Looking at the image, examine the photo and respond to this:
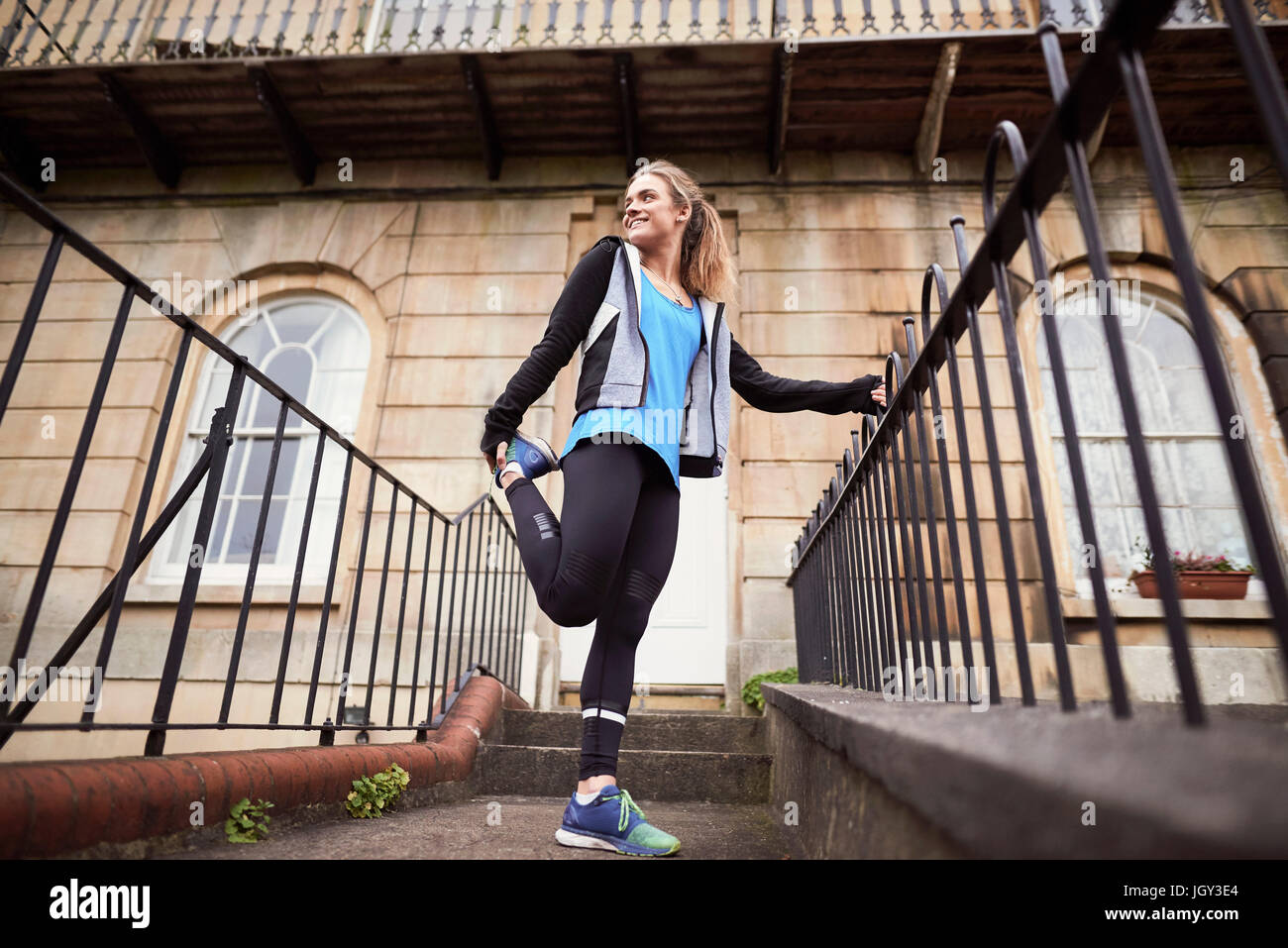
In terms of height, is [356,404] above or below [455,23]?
below

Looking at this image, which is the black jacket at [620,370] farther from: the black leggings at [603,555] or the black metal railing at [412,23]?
the black metal railing at [412,23]

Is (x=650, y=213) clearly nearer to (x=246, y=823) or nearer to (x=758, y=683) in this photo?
(x=246, y=823)

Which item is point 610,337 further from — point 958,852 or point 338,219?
point 338,219

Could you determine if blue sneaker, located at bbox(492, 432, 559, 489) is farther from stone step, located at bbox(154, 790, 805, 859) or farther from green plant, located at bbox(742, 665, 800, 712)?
green plant, located at bbox(742, 665, 800, 712)

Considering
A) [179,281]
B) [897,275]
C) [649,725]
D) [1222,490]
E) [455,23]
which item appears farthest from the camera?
[455,23]

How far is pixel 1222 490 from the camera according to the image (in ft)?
18.1

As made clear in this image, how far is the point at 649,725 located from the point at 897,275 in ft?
14.2

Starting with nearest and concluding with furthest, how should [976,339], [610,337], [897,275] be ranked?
[976,339] → [610,337] → [897,275]

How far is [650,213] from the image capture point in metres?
2.14

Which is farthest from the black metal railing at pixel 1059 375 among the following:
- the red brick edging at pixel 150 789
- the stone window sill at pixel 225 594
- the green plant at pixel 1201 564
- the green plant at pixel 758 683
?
the stone window sill at pixel 225 594

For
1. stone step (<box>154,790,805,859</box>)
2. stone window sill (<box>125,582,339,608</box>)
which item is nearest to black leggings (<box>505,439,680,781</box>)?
stone step (<box>154,790,805,859</box>)
